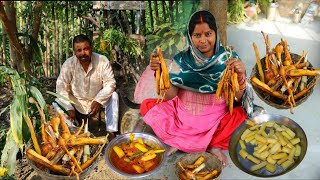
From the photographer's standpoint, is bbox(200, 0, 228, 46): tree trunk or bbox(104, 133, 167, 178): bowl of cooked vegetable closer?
bbox(104, 133, 167, 178): bowl of cooked vegetable

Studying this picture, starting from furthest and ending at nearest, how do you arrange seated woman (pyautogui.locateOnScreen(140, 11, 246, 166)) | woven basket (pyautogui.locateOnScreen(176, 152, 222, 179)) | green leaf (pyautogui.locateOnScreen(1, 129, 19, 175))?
seated woman (pyautogui.locateOnScreen(140, 11, 246, 166)) < woven basket (pyautogui.locateOnScreen(176, 152, 222, 179)) < green leaf (pyautogui.locateOnScreen(1, 129, 19, 175))

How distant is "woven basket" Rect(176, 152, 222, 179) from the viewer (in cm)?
379

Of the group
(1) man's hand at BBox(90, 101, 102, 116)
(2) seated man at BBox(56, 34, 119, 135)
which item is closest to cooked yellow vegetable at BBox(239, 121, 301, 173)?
(2) seated man at BBox(56, 34, 119, 135)

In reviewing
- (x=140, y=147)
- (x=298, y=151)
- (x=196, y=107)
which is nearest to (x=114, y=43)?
(x=196, y=107)

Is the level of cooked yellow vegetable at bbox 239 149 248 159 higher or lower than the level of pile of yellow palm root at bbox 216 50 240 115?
lower

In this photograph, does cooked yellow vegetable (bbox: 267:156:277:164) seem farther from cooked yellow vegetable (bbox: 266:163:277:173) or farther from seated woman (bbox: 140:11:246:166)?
seated woman (bbox: 140:11:246:166)

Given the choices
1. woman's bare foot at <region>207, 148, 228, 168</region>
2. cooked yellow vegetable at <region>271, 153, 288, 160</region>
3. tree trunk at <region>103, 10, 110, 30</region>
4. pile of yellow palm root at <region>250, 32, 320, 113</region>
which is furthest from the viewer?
tree trunk at <region>103, 10, 110, 30</region>

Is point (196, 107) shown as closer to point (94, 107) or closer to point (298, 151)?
point (298, 151)

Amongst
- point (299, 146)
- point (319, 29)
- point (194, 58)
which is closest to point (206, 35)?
point (194, 58)

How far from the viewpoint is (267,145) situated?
12.4 ft

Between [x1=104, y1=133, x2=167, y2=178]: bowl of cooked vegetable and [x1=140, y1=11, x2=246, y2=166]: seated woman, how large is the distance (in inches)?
16.6

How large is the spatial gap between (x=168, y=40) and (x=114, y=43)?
0.97m

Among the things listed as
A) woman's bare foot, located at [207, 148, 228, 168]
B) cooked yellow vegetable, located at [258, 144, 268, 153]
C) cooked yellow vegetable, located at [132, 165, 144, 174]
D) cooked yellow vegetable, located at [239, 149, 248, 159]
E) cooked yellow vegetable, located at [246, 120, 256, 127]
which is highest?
cooked yellow vegetable, located at [246, 120, 256, 127]

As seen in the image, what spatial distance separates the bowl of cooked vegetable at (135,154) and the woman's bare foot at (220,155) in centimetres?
63
